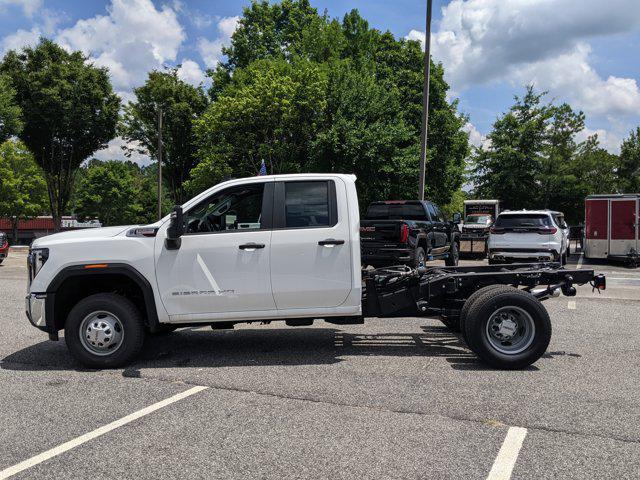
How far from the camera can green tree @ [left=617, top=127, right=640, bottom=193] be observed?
47.3 metres

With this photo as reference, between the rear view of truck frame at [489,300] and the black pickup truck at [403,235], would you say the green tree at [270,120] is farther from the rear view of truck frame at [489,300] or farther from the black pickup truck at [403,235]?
the rear view of truck frame at [489,300]

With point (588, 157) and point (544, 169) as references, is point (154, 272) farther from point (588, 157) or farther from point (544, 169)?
point (588, 157)

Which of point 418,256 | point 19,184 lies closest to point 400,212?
point 418,256

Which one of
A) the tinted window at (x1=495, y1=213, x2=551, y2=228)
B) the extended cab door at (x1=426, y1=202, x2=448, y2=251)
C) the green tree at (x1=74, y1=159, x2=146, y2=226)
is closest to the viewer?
the extended cab door at (x1=426, y1=202, x2=448, y2=251)

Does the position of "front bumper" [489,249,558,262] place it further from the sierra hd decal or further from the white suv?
the sierra hd decal

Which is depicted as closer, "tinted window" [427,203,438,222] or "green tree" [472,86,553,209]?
"tinted window" [427,203,438,222]

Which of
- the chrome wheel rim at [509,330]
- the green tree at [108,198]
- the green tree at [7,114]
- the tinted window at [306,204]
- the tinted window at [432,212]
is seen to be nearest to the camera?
the chrome wheel rim at [509,330]

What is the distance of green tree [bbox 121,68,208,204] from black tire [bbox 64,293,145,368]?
35293mm

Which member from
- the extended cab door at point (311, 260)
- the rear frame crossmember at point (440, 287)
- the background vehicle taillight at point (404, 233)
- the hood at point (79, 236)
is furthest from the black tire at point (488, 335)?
the background vehicle taillight at point (404, 233)

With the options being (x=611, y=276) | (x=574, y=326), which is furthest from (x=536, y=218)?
(x=574, y=326)

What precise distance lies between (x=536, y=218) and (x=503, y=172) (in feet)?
90.1

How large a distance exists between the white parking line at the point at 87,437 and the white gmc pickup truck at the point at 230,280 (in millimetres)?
1130

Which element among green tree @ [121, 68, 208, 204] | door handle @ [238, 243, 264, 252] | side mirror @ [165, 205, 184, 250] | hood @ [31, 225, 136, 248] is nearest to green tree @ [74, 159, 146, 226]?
green tree @ [121, 68, 208, 204]

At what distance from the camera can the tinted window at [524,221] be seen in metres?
17.5
